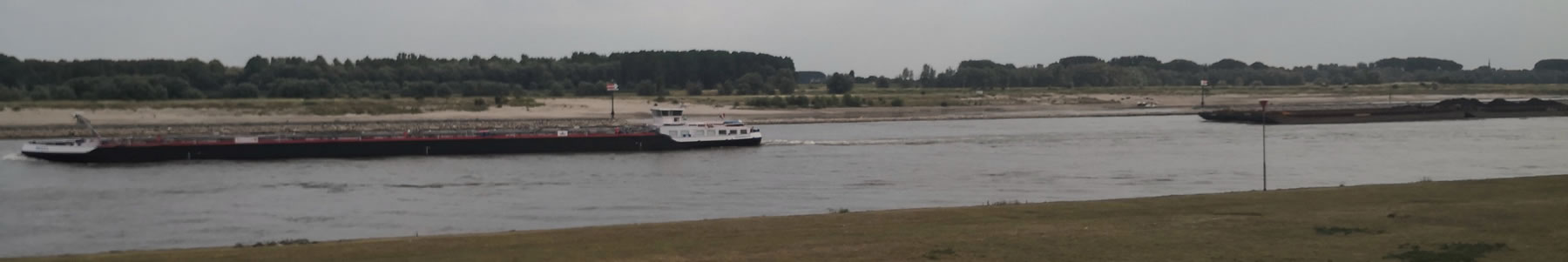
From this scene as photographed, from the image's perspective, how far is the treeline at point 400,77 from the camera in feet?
288

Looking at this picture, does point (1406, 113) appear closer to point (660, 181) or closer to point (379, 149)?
point (379, 149)

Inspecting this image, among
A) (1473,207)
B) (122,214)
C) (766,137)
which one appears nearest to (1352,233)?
(1473,207)

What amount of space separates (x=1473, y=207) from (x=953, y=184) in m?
15.6

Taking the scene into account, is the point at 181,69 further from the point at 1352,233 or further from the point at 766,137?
the point at 1352,233

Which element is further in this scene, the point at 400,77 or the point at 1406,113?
the point at 400,77

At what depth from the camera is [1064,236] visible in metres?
16.1

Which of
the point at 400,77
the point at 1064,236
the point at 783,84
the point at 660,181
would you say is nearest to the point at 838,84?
the point at 783,84

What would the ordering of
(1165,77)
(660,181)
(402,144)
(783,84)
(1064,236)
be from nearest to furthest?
(1064,236) < (660,181) < (402,144) < (783,84) < (1165,77)

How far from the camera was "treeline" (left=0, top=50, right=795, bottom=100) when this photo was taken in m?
87.9

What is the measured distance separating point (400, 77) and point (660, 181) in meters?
77.2

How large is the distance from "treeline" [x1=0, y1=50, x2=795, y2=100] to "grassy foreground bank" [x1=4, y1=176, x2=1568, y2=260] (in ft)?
232

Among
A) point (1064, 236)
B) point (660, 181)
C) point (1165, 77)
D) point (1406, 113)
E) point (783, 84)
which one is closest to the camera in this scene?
point (1064, 236)

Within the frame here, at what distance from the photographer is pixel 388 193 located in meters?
32.7

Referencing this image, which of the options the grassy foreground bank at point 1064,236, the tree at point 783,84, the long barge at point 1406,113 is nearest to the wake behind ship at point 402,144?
the grassy foreground bank at point 1064,236
